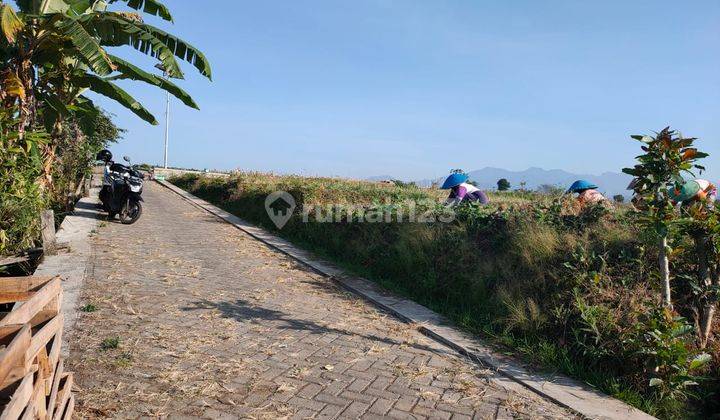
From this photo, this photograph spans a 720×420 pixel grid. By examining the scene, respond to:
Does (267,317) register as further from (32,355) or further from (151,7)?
(151,7)

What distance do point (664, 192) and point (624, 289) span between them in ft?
4.00

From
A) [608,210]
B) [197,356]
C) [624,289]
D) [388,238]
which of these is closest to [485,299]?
[624,289]

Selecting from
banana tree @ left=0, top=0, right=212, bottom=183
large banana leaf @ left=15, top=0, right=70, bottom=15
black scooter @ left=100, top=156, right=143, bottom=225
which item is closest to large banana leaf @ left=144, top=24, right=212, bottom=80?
banana tree @ left=0, top=0, right=212, bottom=183

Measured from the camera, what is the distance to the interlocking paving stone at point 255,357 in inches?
137

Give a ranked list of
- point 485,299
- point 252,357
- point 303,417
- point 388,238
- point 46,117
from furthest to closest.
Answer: point 46,117, point 388,238, point 485,299, point 252,357, point 303,417

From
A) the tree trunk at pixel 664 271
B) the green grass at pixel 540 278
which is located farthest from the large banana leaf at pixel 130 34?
the tree trunk at pixel 664 271

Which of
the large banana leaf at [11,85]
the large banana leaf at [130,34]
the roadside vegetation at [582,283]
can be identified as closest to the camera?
the roadside vegetation at [582,283]

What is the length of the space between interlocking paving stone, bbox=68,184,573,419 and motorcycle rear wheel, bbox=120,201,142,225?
371 cm

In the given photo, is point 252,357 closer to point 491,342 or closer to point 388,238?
point 491,342

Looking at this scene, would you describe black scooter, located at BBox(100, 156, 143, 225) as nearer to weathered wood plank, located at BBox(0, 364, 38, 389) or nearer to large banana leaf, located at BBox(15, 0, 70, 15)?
large banana leaf, located at BBox(15, 0, 70, 15)

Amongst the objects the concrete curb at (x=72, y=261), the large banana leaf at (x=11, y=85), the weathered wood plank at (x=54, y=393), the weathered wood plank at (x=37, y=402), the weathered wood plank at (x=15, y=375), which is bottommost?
the concrete curb at (x=72, y=261)

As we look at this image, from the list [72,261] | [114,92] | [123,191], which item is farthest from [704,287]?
[123,191]

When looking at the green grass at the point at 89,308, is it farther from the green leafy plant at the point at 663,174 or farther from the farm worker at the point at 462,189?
the farm worker at the point at 462,189

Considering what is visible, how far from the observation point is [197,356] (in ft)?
13.8
